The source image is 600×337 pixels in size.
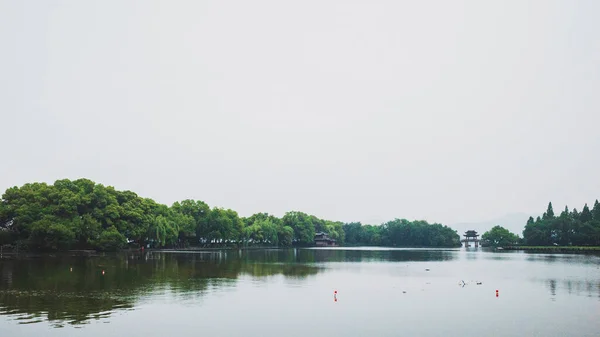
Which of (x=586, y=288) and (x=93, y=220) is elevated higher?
(x=93, y=220)

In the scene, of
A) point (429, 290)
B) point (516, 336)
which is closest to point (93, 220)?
point (429, 290)

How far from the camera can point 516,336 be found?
2078 centimetres

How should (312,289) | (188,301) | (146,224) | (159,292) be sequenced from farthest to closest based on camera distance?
1. (146,224)
2. (312,289)
3. (159,292)
4. (188,301)

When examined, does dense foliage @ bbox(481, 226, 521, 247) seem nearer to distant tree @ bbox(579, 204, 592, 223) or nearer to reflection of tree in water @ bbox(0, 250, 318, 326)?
distant tree @ bbox(579, 204, 592, 223)

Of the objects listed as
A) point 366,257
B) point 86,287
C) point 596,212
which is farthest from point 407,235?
point 86,287

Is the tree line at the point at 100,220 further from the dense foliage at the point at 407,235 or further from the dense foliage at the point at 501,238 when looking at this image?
the dense foliage at the point at 501,238

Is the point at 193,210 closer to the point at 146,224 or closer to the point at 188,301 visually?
the point at 146,224

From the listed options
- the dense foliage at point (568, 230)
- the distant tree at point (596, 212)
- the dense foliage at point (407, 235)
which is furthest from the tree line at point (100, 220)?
the distant tree at point (596, 212)

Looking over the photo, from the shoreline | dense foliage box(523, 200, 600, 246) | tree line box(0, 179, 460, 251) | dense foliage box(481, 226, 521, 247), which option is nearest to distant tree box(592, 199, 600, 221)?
dense foliage box(523, 200, 600, 246)

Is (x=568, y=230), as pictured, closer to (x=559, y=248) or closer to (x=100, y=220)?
(x=559, y=248)

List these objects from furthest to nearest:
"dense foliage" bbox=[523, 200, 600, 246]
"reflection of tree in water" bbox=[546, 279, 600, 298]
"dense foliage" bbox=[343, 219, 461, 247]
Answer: "dense foliage" bbox=[343, 219, 461, 247], "dense foliage" bbox=[523, 200, 600, 246], "reflection of tree in water" bbox=[546, 279, 600, 298]

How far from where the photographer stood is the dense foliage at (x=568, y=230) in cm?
11588

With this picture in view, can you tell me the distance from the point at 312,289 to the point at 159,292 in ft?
36.3

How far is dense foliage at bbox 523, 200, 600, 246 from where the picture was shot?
380ft
